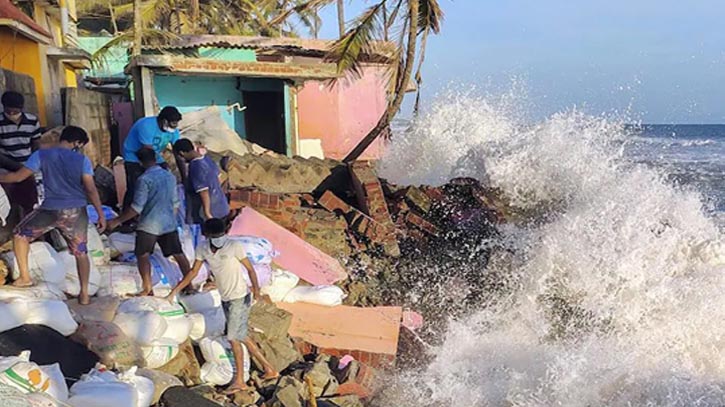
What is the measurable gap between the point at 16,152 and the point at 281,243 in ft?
9.22

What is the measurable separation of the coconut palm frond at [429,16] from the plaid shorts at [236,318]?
8.73 metres

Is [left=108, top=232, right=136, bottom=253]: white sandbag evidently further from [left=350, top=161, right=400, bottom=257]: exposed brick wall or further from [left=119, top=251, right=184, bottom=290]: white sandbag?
[left=350, top=161, right=400, bottom=257]: exposed brick wall

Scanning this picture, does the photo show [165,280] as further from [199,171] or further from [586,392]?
[586,392]

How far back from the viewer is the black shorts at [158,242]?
5.25m

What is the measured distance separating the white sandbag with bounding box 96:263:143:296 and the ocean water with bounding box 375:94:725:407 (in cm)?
218

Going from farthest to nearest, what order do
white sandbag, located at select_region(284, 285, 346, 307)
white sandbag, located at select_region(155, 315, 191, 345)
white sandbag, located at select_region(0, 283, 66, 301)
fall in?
white sandbag, located at select_region(284, 285, 346, 307)
white sandbag, located at select_region(155, 315, 191, 345)
white sandbag, located at select_region(0, 283, 66, 301)

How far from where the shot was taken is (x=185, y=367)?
4.63 metres

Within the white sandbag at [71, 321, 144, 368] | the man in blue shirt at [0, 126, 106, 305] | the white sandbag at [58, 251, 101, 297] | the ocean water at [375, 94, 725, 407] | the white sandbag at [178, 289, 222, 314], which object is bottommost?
the ocean water at [375, 94, 725, 407]

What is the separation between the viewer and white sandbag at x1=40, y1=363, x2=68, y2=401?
340 cm

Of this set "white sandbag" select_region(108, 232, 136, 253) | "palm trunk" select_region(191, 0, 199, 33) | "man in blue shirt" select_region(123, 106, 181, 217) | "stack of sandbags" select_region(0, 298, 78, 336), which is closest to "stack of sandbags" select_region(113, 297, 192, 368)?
"stack of sandbags" select_region(0, 298, 78, 336)

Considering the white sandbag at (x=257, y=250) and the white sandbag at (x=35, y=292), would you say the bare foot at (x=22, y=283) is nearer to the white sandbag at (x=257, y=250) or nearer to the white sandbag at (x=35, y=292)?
the white sandbag at (x=35, y=292)

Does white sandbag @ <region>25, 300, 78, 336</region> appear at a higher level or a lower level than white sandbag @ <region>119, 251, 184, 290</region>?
higher

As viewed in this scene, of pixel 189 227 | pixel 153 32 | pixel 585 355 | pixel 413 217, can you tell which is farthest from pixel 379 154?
pixel 585 355

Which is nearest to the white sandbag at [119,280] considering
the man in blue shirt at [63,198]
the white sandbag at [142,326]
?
the man in blue shirt at [63,198]
